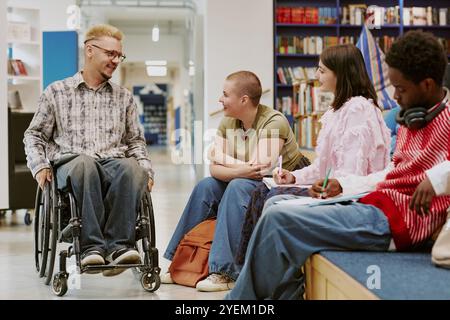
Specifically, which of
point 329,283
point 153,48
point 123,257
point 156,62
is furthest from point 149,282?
point 156,62

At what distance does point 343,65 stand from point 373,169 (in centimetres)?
40

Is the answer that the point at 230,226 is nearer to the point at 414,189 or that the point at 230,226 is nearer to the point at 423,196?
the point at 414,189

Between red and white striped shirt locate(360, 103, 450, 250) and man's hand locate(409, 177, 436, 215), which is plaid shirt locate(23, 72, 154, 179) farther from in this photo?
man's hand locate(409, 177, 436, 215)

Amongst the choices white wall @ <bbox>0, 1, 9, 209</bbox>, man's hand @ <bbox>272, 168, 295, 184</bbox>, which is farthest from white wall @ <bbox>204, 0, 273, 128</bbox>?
man's hand @ <bbox>272, 168, 295, 184</bbox>

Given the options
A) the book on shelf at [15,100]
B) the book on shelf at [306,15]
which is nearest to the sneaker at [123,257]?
the book on shelf at [15,100]

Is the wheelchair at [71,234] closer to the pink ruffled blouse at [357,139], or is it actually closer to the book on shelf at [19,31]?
the pink ruffled blouse at [357,139]

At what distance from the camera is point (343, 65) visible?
243 centimetres

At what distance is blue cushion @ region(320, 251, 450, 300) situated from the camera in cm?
138

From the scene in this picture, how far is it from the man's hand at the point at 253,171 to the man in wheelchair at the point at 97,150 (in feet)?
1.40

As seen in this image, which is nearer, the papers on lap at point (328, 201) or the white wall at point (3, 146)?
the papers on lap at point (328, 201)

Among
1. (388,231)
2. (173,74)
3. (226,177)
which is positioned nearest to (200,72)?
(226,177)

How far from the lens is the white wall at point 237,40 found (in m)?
7.89

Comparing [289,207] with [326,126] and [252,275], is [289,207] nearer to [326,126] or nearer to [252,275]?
[252,275]

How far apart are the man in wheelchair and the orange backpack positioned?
0.29m
